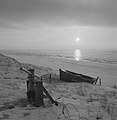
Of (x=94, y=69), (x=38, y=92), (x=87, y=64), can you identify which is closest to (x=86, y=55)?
(x=87, y=64)

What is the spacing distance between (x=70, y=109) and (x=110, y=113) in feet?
4.67

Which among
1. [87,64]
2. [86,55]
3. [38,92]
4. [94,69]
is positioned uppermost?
[38,92]

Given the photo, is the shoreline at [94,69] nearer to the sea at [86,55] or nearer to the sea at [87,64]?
the sea at [87,64]

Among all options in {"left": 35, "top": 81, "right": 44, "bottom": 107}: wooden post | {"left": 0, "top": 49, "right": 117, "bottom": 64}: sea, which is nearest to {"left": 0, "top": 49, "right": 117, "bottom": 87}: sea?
{"left": 0, "top": 49, "right": 117, "bottom": 64}: sea

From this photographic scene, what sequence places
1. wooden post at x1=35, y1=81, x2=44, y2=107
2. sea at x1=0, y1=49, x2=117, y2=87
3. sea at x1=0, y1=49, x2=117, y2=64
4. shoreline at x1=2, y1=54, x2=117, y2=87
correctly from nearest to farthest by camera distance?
1. wooden post at x1=35, y1=81, x2=44, y2=107
2. shoreline at x1=2, y1=54, x2=117, y2=87
3. sea at x1=0, y1=49, x2=117, y2=87
4. sea at x1=0, y1=49, x2=117, y2=64

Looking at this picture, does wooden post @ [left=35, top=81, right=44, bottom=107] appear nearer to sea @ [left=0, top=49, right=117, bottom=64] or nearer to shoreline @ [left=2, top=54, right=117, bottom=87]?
shoreline @ [left=2, top=54, right=117, bottom=87]

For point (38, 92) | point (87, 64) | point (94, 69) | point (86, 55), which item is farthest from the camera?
point (86, 55)

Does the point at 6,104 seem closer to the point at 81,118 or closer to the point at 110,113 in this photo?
the point at 81,118

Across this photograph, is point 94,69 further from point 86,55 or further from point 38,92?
point 86,55

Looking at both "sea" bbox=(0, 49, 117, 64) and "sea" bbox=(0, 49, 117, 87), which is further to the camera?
"sea" bbox=(0, 49, 117, 64)

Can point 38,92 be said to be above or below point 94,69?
above

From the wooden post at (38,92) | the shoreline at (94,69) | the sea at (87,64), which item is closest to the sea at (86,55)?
the sea at (87,64)

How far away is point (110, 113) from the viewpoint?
5.35 meters

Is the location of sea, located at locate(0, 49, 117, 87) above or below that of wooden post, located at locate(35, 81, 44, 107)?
below
